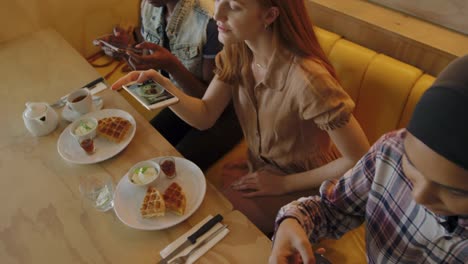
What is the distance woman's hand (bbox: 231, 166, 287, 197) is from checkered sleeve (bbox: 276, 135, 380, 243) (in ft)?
1.13

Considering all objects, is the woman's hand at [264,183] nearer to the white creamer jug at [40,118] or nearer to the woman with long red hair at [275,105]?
the woman with long red hair at [275,105]

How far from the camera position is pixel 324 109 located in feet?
3.62

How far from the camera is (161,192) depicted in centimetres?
111

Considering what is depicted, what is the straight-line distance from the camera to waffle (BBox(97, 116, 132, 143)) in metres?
1.23

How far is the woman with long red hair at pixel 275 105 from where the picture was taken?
1100 millimetres

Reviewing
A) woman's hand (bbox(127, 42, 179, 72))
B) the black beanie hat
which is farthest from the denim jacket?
the black beanie hat

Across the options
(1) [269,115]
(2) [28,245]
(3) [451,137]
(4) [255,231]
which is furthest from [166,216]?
(3) [451,137]

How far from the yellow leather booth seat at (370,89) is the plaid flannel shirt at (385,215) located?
0.28 m

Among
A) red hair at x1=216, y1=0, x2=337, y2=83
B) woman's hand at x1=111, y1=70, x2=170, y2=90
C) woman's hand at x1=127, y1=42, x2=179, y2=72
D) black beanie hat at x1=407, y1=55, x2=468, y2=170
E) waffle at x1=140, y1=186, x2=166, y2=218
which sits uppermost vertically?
black beanie hat at x1=407, y1=55, x2=468, y2=170

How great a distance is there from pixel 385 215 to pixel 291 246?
233 mm

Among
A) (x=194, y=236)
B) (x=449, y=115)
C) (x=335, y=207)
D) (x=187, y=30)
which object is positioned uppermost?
(x=449, y=115)

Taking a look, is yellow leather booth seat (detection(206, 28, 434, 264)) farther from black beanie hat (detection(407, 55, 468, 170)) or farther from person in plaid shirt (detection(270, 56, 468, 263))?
black beanie hat (detection(407, 55, 468, 170))

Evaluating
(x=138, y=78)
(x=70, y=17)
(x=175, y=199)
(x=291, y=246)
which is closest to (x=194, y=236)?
(x=175, y=199)

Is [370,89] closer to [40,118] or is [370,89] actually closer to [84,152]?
[84,152]
